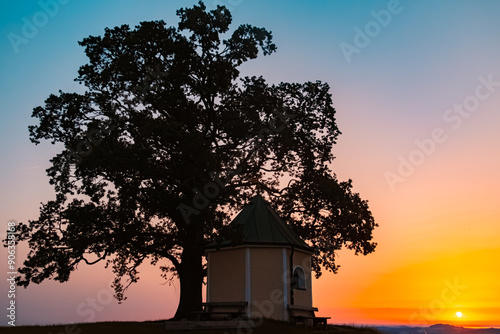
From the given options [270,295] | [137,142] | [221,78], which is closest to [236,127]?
[221,78]

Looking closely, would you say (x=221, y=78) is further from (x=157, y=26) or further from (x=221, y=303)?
(x=221, y=303)

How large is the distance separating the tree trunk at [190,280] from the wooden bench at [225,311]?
235 centimetres

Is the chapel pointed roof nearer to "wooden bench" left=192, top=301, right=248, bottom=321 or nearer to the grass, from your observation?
"wooden bench" left=192, top=301, right=248, bottom=321

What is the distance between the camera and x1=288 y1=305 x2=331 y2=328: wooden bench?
25672 millimetres

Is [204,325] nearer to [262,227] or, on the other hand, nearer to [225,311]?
[225,311]

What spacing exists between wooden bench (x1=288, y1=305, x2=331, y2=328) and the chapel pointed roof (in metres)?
3.45

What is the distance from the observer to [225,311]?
86.9ft

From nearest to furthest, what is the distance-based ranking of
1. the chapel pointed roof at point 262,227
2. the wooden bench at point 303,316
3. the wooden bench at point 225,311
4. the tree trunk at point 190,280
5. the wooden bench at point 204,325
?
the wooden bench at point 204,325 → the wooden bench at point 225,311 → the wooden bench at point 303,316 → the chapel pointed roof at point 262,227 → the tree trunk at point 190,280

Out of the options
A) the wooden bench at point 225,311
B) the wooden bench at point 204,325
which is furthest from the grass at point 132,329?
the wooden bench at point 225,311

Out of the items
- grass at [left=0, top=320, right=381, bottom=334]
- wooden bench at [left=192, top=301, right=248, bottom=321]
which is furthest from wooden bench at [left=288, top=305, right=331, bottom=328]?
wooden bench at [left=192, top=301, right=248, bottom=321]

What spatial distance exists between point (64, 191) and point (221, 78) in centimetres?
1177

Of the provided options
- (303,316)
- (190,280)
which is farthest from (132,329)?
(303,316)

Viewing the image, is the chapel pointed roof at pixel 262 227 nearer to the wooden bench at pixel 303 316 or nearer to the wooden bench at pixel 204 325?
the wooden bench at pixel 303 316

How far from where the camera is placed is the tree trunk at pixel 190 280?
2932 centimetres
